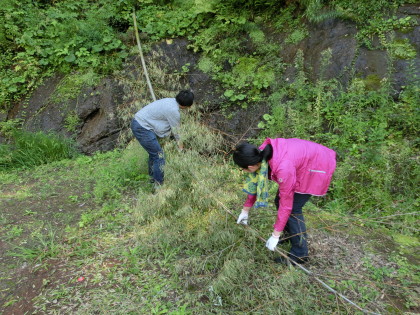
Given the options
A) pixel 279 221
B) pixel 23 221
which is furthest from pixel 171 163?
pixel 23 221

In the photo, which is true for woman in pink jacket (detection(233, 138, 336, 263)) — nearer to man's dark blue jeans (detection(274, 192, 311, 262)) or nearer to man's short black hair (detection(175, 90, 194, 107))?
man's dark blue jeans (detection(274, 192, 311, 262))

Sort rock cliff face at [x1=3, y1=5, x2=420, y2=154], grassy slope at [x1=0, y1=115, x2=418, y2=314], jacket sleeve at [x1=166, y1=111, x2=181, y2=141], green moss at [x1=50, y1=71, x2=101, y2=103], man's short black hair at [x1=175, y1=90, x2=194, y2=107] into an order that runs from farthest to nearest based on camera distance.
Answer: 1. green moss at [x1=50, y1=71, x2=101, y2=103]
2. rock cliff face at [x1=3, y1=5, x2=420, y2=154]
3. jacket sleeve at [x1=166, y1=111, x2=181, y2=141]
4. man's short black hair at [x1=175, y1=90, x2=194, y2=107]
5. grassy slope at [x1=0, y1=115, x2=418, y2=314]

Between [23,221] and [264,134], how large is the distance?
3.61 metres

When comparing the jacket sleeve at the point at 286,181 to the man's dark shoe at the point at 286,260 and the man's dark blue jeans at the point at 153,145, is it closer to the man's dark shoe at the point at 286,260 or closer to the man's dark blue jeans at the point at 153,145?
the man's dark shoe at the point at 286,260

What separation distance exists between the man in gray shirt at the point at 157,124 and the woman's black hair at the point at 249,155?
5.21 feet

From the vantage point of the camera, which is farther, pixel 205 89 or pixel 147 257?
pixel 205 89

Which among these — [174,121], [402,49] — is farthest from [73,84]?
[402,49]

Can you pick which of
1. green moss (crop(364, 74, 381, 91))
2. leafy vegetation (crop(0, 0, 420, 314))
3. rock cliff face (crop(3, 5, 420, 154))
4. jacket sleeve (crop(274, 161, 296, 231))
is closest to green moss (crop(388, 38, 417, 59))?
leafy vegetation (crop(0, 0, 420, 314))

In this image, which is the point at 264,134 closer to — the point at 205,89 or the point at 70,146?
the point at 205,89

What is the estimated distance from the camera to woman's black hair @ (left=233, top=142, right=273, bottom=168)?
2203 millimetres

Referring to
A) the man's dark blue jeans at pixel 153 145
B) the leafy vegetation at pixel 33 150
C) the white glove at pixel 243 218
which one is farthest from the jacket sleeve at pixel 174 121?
the leafy vegetation at pixel 33 150

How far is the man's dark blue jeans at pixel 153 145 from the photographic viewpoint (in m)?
3.89

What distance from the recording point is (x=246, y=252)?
8.52 feet

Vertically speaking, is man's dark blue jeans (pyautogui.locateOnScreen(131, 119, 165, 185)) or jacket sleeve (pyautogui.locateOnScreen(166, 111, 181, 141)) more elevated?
jacket sleeve (pyautogui.locateOnScreen(166, 111, 181, 141))
